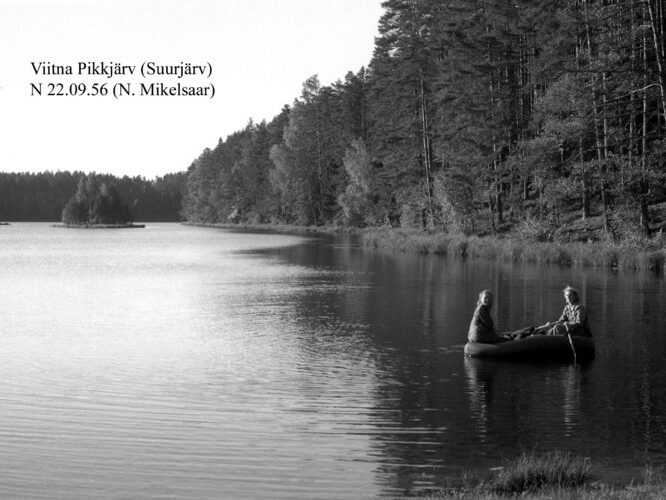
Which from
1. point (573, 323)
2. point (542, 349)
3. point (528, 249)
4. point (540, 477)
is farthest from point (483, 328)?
point (528, 249)

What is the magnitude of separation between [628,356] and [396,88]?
46518 mm

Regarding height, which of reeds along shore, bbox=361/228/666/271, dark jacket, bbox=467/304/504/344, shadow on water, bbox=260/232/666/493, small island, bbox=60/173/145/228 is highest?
small island, bbox=60/173/145/228

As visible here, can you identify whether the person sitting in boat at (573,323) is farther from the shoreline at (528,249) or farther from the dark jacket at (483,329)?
the shoreline at (528,249)

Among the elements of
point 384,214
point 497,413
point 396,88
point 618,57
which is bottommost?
point 497,413

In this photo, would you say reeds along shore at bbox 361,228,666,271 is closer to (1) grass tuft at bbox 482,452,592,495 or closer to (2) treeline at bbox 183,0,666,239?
(2) treeline at bbox 183,0,666,239

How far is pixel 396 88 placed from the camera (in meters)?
61.8

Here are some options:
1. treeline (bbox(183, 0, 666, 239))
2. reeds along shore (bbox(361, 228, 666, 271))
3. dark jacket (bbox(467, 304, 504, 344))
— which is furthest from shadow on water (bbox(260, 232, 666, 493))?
treeline (bbox(183, 0, 666, 239))

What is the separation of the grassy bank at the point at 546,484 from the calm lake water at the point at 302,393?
1.81 ft

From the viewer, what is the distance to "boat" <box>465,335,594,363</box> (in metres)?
17.0

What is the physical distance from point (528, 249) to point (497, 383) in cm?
2852

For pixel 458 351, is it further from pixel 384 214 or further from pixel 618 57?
pixel 384 214

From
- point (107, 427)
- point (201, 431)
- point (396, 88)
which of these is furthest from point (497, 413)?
point (396, 88)

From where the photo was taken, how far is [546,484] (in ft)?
28.5

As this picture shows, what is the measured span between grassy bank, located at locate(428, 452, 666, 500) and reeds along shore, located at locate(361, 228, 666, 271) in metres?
28.2
